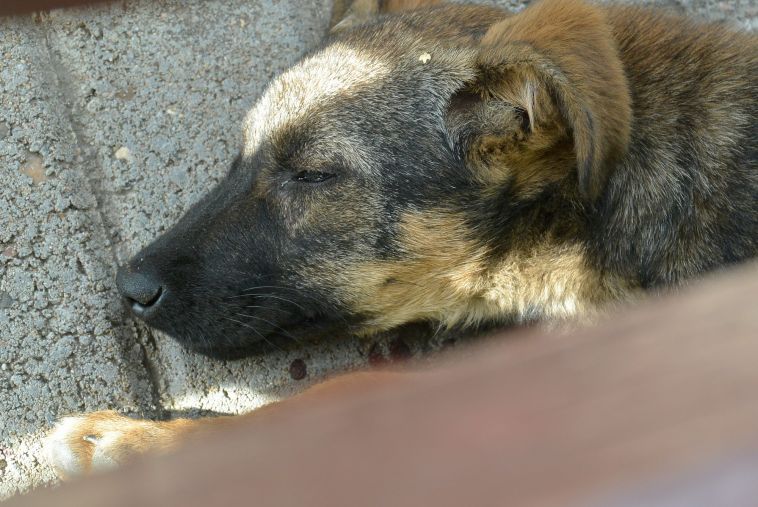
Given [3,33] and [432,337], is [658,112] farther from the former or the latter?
[3,33]

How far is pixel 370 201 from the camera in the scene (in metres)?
3.01

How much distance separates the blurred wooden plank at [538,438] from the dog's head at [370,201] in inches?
82.6

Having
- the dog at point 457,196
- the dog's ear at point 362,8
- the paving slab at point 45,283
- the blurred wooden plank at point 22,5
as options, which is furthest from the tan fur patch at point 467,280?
the blurred wooden plank at point 22,5

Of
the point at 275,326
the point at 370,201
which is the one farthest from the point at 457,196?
the point at 275,326

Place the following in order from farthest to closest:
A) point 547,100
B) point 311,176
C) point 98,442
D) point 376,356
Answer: point 376,356, point 311,176, point 98,442, point 547,100

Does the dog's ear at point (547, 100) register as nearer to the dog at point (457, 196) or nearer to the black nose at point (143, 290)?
the dog at point (457, 196)

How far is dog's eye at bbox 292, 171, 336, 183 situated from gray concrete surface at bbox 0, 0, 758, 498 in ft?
2.71

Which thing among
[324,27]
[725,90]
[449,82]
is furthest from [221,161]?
[725,90]

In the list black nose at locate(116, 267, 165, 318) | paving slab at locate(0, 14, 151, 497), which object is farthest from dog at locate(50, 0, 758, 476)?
paving slab at locate(0, 14, 151, 497)

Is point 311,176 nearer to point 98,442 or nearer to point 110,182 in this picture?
point 110,182

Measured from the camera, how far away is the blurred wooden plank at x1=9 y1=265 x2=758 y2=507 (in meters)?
0.76

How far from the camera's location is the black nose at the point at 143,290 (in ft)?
9.82

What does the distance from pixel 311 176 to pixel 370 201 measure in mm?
272

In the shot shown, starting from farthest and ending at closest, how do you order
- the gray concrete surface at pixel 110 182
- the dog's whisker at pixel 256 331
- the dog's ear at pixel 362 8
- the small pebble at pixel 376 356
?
the dog's ear at pixel 362 8
the small pebble at pixel 376 356
the gray concrete surface at pixel 110 182
the dog's whisker at pixel 256 331
